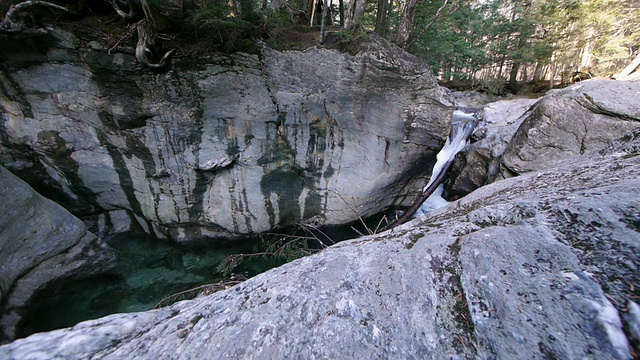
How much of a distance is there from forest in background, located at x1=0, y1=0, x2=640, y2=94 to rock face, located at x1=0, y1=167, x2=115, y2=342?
9.11ft

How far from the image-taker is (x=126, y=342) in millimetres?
1354

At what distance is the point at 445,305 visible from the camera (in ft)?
4.30

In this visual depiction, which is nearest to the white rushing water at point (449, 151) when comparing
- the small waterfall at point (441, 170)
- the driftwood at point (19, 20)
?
the small waterfall at point (441, 170)

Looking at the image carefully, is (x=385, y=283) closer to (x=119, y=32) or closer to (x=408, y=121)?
(x=408, y=121)

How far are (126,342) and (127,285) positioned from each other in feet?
18.4

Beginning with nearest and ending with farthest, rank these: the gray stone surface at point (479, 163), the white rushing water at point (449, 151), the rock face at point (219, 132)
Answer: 1. the rock face at point (219, 132)
2. the gray stone surface at point (479, 163)
3. the white rushing water at point (449, 151)

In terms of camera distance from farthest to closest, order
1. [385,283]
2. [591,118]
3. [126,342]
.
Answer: [591,118]
[385,283]
[126,342]

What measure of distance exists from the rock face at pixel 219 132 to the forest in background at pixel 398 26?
461mm

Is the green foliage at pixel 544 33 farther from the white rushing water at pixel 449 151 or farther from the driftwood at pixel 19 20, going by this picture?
the driftwood at pixel 19 20

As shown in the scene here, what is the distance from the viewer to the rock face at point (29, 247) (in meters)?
3.89

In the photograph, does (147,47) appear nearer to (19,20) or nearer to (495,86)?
(19,20)

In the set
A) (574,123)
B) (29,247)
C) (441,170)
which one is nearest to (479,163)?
(441,170)

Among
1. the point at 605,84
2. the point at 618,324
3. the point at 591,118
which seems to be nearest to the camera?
the point at 618,324

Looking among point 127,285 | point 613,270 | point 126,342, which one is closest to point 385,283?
point 613,270
